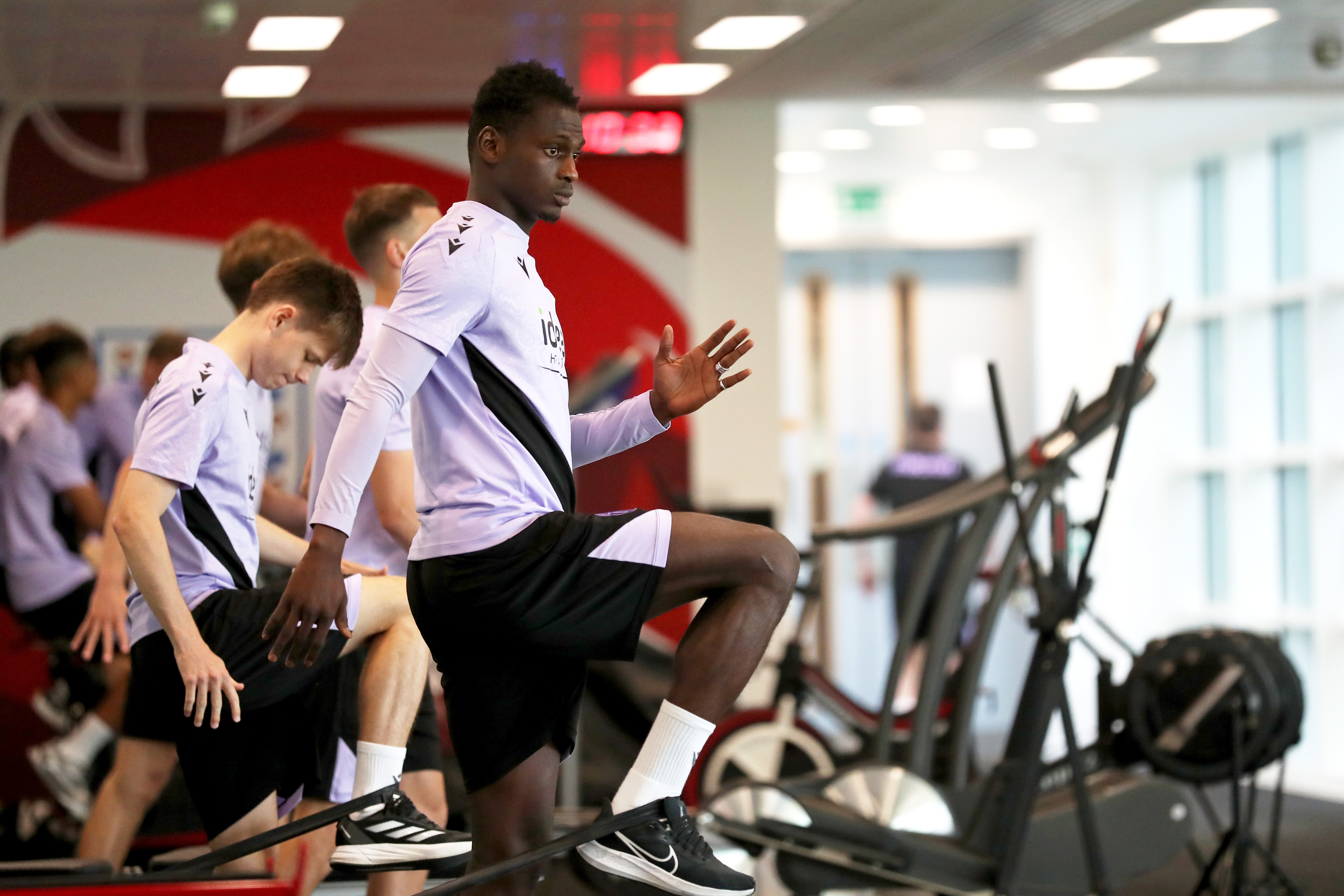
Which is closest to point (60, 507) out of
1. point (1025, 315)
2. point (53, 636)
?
point (53, 636)

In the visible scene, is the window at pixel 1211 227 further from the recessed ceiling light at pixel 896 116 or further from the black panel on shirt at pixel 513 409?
the black panel on shirt at pixel 513 409

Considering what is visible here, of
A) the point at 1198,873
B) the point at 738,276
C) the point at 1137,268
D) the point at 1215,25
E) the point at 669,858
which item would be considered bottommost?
the point at 1198,873

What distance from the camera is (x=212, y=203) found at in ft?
21.7

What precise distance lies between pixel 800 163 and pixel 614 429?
6372 millimetres

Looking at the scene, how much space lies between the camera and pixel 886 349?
930cm

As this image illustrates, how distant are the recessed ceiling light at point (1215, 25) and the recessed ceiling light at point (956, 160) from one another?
245 cm

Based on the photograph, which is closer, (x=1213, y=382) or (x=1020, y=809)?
(x=1020, y=809)

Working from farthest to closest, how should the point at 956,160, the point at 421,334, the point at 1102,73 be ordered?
the point at 956,160
the point at 1102,73
the point at 421,334

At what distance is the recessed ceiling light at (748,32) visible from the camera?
551cm

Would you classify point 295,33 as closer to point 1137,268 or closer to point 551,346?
point 551,346

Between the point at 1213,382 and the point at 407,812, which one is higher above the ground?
the point at 1213,382

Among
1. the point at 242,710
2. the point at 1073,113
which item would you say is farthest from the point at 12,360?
the point at 1073,113

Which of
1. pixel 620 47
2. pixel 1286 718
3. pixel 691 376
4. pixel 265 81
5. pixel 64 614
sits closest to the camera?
pixel 691 376

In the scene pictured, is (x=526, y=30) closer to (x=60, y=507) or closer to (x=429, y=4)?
(x=429, y=4)
